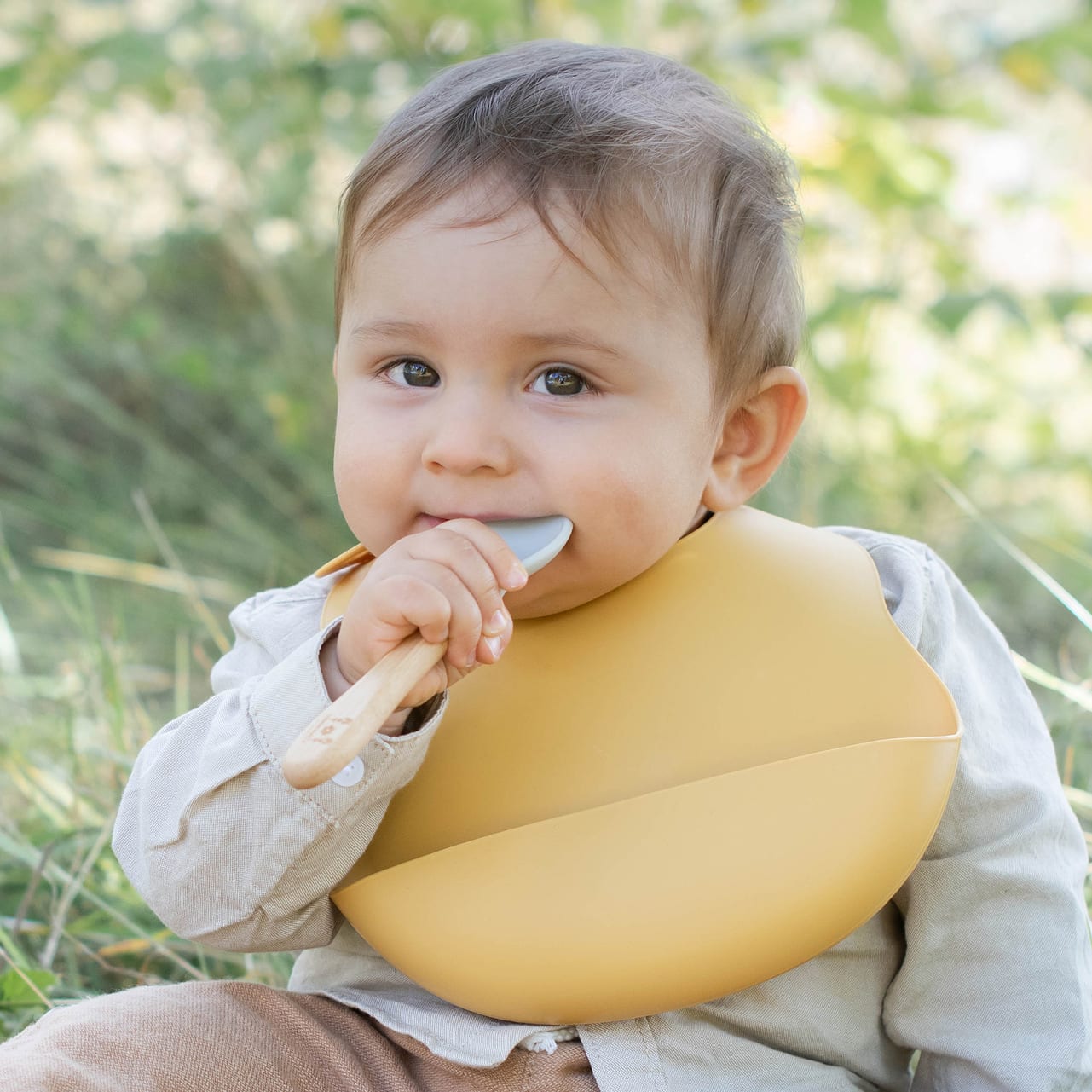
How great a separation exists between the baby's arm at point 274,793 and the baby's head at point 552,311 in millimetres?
97

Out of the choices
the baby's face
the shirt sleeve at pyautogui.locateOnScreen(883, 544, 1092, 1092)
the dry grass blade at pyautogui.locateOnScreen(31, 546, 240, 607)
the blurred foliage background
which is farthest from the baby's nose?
the dry grass blade at pyautogui.locateOnScreen(31, 546, 240, 607)

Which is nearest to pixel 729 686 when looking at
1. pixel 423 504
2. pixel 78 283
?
pixel 423 504

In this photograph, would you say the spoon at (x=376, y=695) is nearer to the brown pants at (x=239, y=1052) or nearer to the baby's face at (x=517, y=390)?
the baby's face at (x=517, y=390)

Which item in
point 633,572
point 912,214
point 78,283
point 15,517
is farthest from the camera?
point 78,283

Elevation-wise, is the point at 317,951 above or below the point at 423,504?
below

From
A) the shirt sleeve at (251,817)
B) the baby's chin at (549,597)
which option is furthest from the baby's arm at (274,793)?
the baby's chin at (549,597)

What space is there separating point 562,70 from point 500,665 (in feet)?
1.76

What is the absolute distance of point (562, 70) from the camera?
122 centimetres

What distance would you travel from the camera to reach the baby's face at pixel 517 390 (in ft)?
3.52

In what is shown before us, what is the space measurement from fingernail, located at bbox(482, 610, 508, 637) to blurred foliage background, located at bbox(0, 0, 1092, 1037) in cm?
118

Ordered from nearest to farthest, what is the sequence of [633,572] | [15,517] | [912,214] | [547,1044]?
[547,1044], [633,572], [912,214], [15,517]

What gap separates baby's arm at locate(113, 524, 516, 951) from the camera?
3.30ft

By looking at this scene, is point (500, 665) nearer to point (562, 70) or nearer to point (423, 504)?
point (423, 504)

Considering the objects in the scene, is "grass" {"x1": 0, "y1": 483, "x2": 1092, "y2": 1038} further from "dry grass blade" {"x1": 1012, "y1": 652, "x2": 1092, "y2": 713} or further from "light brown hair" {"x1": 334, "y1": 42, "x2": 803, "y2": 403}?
"light brown hair" {"x1": 334, "y1": 42, "x2": 803, "y2": 403}
